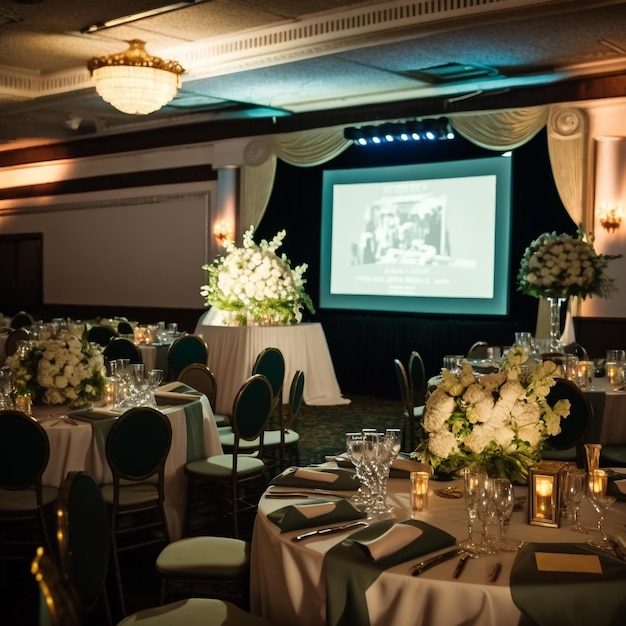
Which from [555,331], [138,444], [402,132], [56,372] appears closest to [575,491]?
[138,444]

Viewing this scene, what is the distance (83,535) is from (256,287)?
643 cm

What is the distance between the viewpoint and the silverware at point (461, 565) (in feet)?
7.30

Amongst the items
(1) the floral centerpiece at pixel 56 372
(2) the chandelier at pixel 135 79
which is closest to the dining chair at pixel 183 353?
(1) the floral centerpiece at pixel 56 372

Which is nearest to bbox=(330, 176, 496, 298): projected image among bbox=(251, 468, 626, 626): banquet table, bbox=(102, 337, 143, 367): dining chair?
bbox=(102, 337, 143, 367): dining chair

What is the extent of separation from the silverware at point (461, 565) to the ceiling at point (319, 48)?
535 centimetres

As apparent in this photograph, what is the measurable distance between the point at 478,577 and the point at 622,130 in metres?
8.14

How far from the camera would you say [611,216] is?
30.7 ft

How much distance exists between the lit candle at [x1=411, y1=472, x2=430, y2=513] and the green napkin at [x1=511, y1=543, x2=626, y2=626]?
1.91 feet

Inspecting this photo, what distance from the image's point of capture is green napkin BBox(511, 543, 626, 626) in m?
2.13

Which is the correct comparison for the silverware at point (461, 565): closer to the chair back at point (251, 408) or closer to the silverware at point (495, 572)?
the silverware at point (495, 572)

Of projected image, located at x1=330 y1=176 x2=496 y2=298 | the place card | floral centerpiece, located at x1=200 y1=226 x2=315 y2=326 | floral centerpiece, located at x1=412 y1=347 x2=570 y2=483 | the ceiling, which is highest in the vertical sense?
the ceiling

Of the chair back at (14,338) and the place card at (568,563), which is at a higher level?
the chair back at (14,338)

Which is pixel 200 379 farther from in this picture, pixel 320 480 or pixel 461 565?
pixel 461 565

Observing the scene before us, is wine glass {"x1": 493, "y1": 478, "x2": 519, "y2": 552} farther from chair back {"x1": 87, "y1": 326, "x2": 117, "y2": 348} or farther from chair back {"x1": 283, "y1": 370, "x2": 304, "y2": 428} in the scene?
chair back {"x1": 87, "y1": 326, "x2": 117, "y2": 348}
